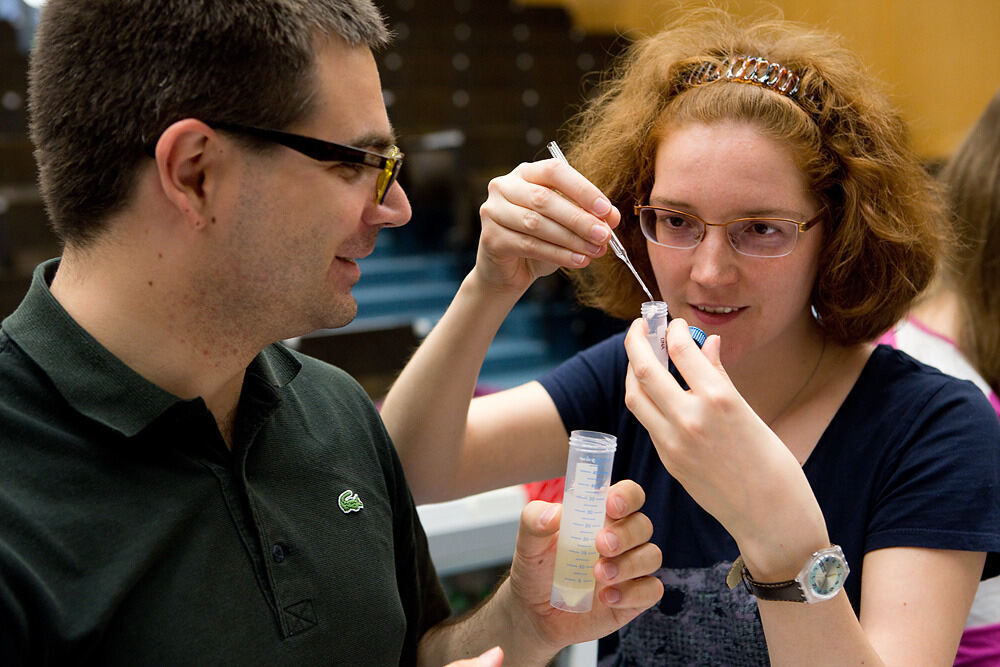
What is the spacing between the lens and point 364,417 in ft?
4.48

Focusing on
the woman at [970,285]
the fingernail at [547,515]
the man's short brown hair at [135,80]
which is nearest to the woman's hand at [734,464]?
the fingernail at [547,515]

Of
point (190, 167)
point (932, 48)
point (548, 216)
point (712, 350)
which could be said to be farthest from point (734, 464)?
point (932, 48)

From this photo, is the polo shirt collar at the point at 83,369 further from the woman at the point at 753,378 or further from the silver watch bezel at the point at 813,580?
the silver watch bezel at the point at 813,580

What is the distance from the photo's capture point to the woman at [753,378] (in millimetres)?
1105

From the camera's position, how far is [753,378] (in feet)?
5.02

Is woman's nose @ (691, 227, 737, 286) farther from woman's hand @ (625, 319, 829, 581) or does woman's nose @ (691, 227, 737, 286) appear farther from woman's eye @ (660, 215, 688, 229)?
woman's hand @ (625, 319, 829, 581)

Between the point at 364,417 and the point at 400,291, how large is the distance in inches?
220

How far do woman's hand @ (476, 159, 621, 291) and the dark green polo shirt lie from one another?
443 mm

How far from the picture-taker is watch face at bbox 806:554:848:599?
1.07 meters


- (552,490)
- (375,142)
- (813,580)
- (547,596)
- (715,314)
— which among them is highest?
(375,142)

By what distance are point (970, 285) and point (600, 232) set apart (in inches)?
51.6

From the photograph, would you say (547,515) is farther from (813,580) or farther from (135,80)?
(135,80)

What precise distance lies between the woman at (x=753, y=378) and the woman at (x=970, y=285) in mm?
517

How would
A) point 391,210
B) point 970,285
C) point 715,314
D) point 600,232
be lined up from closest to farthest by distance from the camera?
point 391,210, point 600,232, point 715,314, point 970,285
